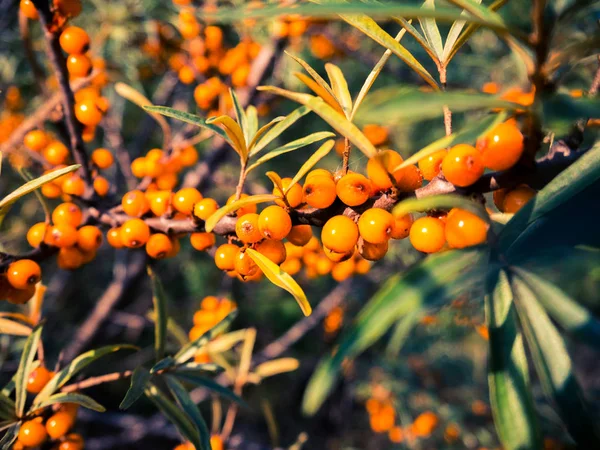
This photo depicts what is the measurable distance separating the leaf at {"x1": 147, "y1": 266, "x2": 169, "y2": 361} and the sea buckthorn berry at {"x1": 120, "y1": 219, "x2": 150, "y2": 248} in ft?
0.58

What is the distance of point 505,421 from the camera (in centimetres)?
48

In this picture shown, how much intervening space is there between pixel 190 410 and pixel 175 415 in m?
0.03

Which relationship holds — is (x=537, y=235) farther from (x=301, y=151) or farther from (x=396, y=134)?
(x=301, y=151)

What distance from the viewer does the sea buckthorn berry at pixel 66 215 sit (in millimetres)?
856

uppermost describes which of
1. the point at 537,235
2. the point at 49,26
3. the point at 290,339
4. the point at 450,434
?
the point at 49,26

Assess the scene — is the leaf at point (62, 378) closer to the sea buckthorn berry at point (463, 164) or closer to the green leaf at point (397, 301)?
the green leaf at point (397, 301)

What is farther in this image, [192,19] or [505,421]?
[192,19]

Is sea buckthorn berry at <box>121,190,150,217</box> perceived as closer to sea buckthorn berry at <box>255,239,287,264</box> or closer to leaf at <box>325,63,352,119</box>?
sea buckthorn berry at <box>255,239,287,264</box>

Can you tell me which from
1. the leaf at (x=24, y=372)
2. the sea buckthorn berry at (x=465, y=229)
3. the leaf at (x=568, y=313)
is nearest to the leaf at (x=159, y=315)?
the leaf at (x=24, y=372)

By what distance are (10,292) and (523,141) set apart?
0.98 metres

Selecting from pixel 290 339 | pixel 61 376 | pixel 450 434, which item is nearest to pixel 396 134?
pixel 290 339

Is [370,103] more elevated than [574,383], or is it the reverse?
[370,103]

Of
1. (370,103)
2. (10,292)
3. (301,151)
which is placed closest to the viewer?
(370,103)

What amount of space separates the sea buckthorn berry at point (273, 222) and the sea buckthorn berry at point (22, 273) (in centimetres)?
49
